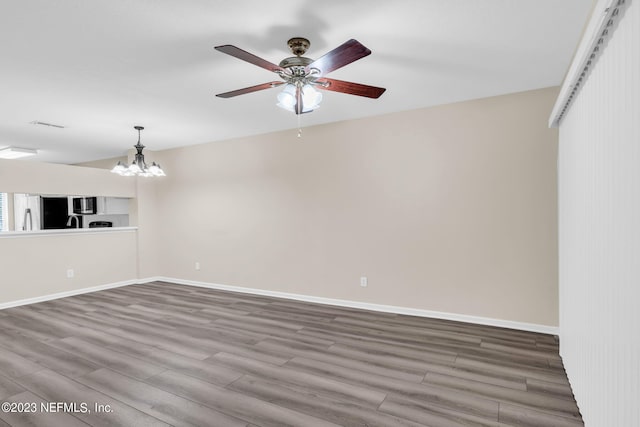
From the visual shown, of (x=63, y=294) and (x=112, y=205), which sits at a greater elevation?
(x=112, y=205)

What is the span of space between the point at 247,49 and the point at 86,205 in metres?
5.73

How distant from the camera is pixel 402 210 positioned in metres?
4.19

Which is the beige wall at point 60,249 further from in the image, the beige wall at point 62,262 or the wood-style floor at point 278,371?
the wood-style floor at point 278,371

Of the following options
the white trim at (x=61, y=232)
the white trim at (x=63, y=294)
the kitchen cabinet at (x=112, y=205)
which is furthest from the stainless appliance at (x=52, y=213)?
the white trim at (x=63, y=294)

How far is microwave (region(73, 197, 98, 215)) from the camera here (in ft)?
21.5

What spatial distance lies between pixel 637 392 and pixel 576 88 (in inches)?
71.1

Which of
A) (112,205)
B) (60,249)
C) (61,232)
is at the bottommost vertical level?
(60,249)

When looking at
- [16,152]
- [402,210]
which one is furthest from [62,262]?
[402,210]

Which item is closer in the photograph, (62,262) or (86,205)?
(62,262)

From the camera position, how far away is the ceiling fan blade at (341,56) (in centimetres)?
188

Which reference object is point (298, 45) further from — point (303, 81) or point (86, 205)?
point (86, 205)

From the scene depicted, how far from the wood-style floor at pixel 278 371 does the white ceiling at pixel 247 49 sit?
2.51m

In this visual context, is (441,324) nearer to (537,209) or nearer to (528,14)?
(537,209)

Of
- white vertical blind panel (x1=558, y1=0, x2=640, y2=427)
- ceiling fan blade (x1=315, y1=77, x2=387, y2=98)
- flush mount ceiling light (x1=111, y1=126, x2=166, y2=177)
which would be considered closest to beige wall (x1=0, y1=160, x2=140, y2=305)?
flush mount ceiling light (x1=111, y1=126, x2=166, y2=177)
